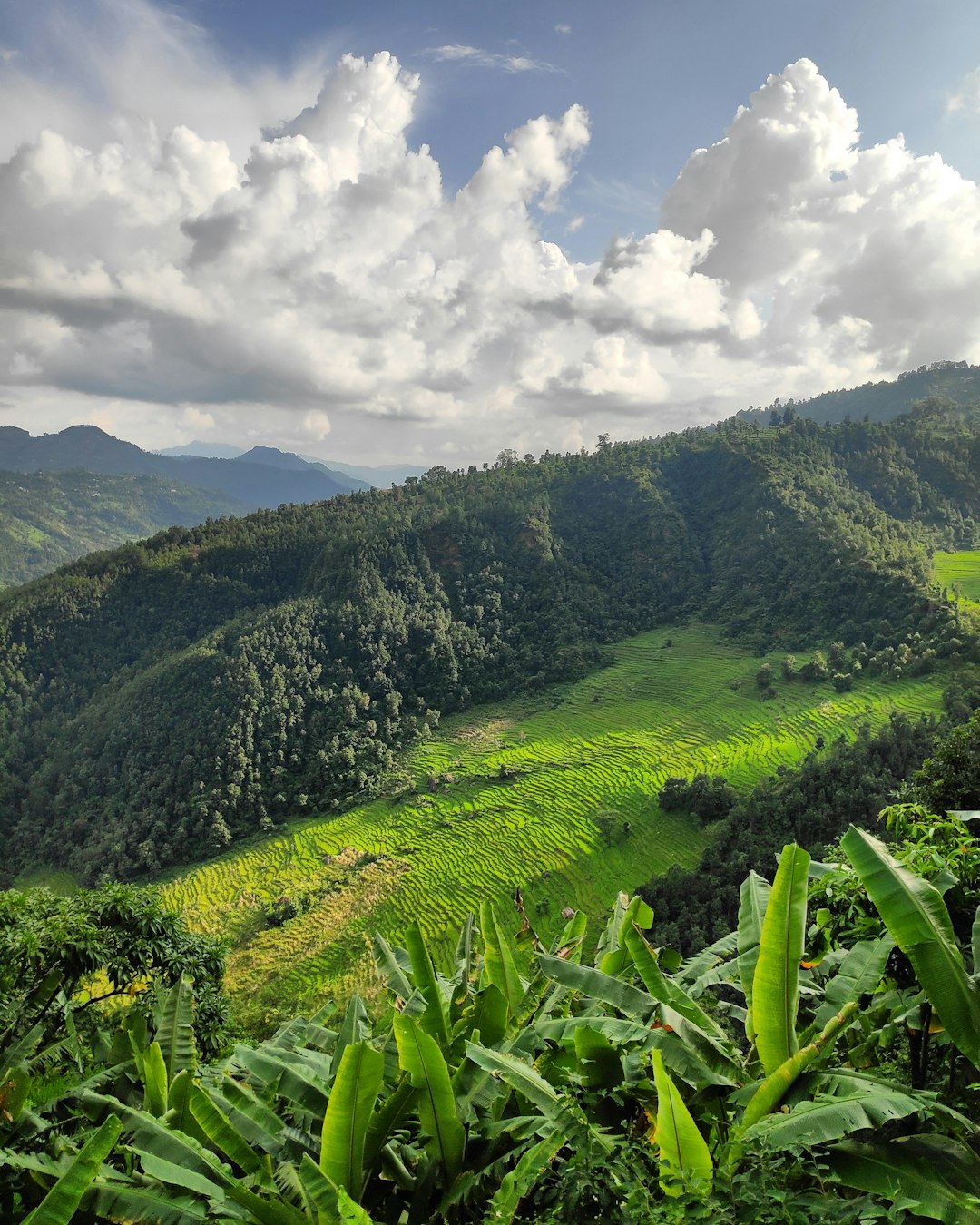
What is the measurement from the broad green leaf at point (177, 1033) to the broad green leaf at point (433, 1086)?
2.33 metres

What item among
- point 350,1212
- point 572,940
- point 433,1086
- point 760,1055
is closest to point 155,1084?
point 433,1086

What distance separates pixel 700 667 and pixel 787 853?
67.5 meters

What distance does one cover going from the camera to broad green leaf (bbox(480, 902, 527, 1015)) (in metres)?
4.30

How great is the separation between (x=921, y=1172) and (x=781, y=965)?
2.93 ft

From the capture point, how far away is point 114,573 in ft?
294

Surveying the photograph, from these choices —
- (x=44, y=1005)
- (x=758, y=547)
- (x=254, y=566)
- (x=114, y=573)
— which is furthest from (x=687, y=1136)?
(x=114, y=573)

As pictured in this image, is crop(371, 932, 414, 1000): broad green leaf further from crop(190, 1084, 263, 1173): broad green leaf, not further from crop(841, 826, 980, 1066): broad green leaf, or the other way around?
crop(841, 826, 980, 1066): broad green leaf

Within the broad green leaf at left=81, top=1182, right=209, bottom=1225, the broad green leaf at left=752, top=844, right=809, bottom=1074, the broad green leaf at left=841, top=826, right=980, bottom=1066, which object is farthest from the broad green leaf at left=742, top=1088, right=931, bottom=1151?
the broad green leaf at left=81, top=1182, right=209, bottom=1225

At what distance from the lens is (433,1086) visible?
2.81 meters

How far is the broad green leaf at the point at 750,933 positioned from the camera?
360cm

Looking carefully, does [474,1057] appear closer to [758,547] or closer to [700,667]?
[700,667]

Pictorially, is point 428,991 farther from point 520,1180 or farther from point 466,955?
point 520,1180

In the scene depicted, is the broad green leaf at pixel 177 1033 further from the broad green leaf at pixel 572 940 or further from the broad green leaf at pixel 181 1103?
the broad green leaf at pixel 572 940

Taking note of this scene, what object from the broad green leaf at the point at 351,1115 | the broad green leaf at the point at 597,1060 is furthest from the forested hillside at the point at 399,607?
the broad green leaf at the point at 597,1060
